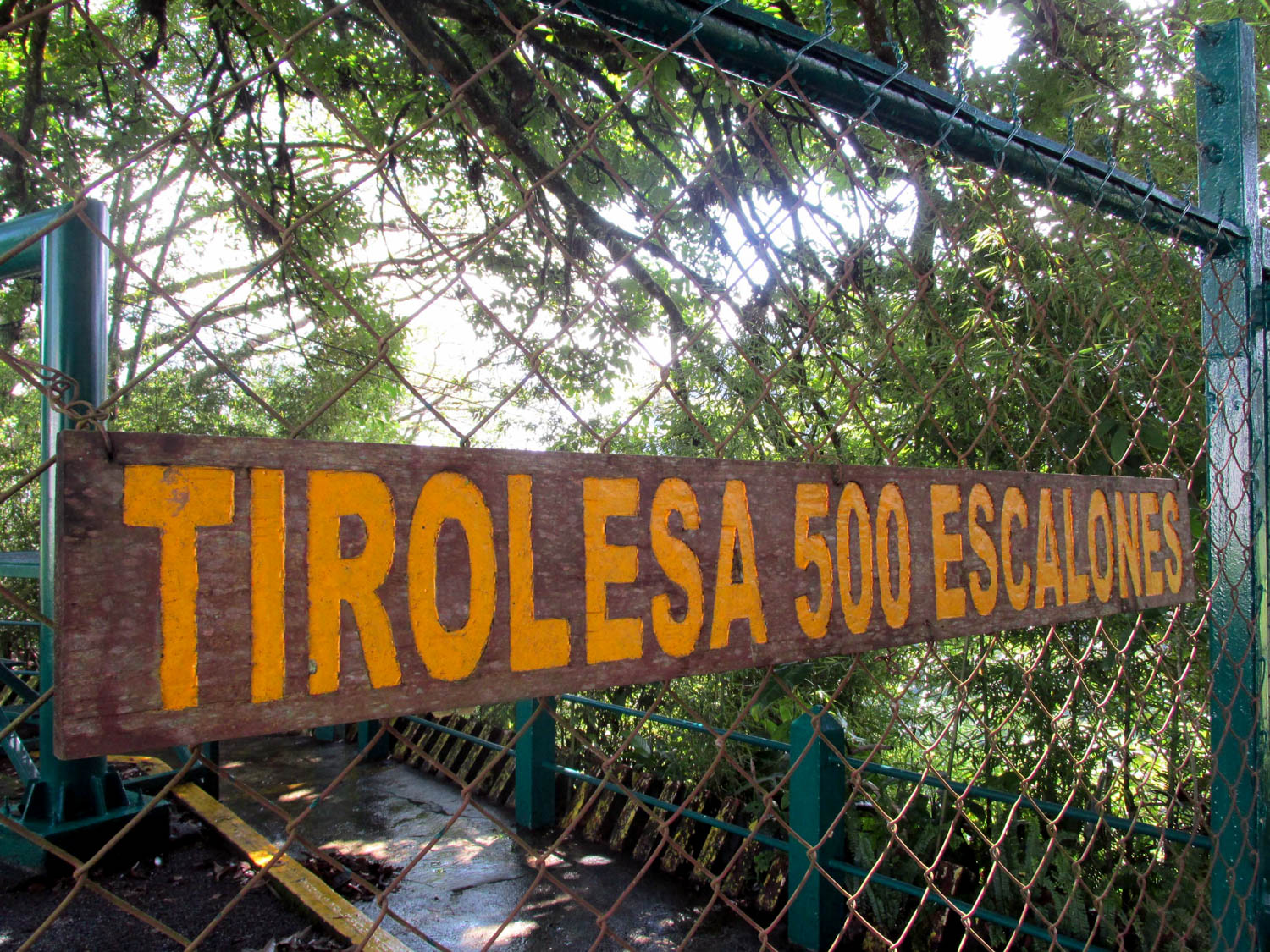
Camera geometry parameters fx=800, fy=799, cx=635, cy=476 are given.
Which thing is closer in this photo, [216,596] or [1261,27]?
[216,596]

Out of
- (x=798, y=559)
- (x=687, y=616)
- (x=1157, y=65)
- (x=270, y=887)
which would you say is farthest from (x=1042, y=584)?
(x=270, y=887)

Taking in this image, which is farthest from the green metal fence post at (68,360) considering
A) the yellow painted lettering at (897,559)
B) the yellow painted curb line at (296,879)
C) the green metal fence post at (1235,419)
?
the green metal fence post at (1235,419)

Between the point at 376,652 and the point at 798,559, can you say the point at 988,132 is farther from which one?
the point at 376,652

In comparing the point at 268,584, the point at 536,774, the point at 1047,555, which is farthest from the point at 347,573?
the point at 536,774

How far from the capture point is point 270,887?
2.91 metres

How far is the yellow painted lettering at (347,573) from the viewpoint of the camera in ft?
2.47

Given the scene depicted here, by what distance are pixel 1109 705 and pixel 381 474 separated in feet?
10.5

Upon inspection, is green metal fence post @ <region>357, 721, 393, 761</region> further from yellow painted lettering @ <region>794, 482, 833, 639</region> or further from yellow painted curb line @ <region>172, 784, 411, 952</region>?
yellow painted lettering @ <region>794, 482, 833, 639</region>

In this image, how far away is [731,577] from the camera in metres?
1.02

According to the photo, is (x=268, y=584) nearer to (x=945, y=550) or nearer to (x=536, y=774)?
(x=945, y=550)

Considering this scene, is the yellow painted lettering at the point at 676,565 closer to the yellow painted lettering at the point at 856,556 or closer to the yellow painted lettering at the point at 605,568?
the yellow painted lettering at the point at 605,568

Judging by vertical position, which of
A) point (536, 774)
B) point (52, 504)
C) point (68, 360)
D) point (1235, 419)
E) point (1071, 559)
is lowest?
point (536, 774)

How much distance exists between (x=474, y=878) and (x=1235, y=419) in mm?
3366

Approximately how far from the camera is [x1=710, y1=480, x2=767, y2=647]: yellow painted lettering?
101cm
